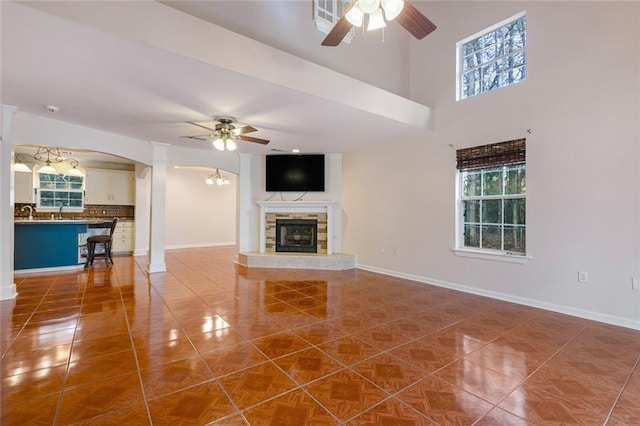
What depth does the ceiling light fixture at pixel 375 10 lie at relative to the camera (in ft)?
6.41

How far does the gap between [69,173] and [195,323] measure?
6.66 metres

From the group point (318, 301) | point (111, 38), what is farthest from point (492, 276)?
point (111, 38)

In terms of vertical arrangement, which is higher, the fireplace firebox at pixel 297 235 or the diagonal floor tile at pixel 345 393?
the fireplace firebox at pixel 297 235

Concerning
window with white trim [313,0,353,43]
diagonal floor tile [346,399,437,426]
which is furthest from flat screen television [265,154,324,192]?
diagonal floor tile [346,399,437,426]

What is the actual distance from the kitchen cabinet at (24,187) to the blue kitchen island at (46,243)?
7.81 ft

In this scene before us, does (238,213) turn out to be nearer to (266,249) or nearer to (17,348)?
(266,249)

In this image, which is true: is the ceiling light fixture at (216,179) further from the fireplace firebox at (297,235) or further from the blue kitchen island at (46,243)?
the blue kitchen island at (46,243)

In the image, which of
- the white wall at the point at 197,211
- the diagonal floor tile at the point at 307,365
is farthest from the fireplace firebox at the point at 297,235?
the diagonal floor tile at the point at 307,365

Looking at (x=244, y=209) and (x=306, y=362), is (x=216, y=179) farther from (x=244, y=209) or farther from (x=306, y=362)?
(x=306, y=362)

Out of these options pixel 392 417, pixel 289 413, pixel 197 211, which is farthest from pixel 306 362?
pixel 197 211

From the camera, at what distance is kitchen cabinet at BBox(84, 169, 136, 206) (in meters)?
7.71

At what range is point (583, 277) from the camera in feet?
11.0

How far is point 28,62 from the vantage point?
259 cm

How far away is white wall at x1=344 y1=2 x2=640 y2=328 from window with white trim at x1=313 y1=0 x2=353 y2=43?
185 centimetres
